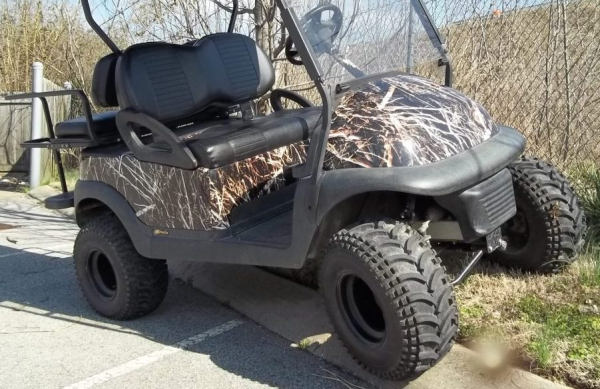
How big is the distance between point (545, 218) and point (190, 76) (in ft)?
Answer: 7.66

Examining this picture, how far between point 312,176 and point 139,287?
4.96 feet

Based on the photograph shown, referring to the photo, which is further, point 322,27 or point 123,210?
point 123,210

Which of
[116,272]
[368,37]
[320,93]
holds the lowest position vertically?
[116,272]

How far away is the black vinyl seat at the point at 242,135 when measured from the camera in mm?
3344

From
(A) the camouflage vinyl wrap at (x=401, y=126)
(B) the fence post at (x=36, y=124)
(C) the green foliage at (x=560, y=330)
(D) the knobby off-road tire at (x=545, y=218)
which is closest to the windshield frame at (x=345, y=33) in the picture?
(A) the camouflage vinyl wrap at (x=401, y=126)

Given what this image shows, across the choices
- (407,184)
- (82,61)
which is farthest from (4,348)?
(82,61)

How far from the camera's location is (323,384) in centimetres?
301

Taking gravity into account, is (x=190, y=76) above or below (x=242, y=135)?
above

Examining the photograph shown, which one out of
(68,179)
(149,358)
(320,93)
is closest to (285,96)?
(320,93)

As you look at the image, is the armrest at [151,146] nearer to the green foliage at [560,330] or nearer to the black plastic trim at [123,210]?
the black plastic trim at [123,210]

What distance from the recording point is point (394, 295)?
2574 millimetres

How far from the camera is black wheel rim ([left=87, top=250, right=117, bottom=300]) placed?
403cm

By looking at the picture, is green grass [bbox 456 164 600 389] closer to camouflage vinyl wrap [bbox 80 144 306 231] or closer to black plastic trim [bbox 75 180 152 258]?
camouflage vinyl wrap [bbox 80 144 306 231]

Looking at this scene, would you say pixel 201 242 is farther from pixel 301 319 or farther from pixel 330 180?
pixel 330 180
